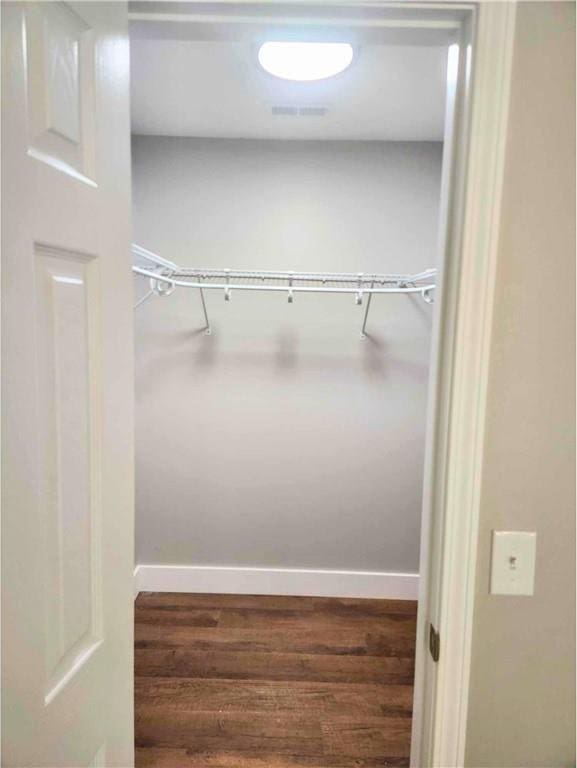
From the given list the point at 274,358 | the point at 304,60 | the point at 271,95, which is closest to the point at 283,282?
the point at 274,358

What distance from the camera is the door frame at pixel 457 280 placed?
787mm

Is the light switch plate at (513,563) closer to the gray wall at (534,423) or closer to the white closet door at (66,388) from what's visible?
the gray wall at (534,423)

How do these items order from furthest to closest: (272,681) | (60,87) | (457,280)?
(272,681) → (457,280) → (60,87)

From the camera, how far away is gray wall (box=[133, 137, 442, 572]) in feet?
7.89

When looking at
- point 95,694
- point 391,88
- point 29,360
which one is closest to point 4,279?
point 29,360

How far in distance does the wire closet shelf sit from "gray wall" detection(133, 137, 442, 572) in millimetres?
80

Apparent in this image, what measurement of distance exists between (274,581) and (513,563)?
203 centimetres

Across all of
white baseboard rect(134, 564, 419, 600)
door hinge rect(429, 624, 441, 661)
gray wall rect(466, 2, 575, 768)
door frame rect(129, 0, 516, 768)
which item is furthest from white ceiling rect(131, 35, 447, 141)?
white baseboard rect(134, 564, 419, 600)

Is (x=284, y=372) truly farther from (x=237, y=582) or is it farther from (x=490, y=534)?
A: (x=490, y=534)

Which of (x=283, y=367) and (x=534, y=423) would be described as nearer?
(x=534, y=423)

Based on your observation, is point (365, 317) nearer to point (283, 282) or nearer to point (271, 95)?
point (283, 282)

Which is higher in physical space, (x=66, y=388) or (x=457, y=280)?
(x=457, y=280)

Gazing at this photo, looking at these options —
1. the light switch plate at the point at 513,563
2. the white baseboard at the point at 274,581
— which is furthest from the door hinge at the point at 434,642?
the white baseboard at the point at 274,581

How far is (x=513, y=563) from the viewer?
0.86 metres
